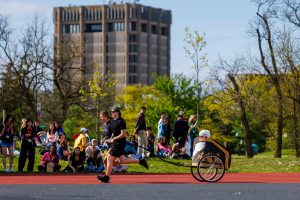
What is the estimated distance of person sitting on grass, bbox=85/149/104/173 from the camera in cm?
2633

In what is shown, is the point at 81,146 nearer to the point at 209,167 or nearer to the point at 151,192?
the point at 209,167

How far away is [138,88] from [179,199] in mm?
125240

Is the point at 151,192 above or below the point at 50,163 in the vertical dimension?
below

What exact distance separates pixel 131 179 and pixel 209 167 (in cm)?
318

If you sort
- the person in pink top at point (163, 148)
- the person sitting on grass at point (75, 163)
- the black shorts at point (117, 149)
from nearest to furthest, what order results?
1. the black shorts at point (117, 149)
2. the person sitting on grass at point (75, 163)
3. the person in pink top at point (163, 148)

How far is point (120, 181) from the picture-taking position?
71.1 ft

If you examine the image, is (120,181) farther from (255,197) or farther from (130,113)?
(130,113)

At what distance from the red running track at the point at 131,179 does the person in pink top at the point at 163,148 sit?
6802 millimetres

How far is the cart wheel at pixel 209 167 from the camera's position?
2023 cm

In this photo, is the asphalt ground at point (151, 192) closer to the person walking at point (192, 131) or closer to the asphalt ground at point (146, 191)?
the asphalt ground at point (146, 191)

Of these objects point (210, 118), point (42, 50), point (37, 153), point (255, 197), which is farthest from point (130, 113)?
point (255, 197)

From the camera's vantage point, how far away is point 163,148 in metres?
32.4

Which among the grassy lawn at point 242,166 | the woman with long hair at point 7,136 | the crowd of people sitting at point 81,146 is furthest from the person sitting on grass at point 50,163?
the woman with long hair at point 7,136

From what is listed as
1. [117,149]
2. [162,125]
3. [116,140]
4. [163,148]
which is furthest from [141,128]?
[116,140]
